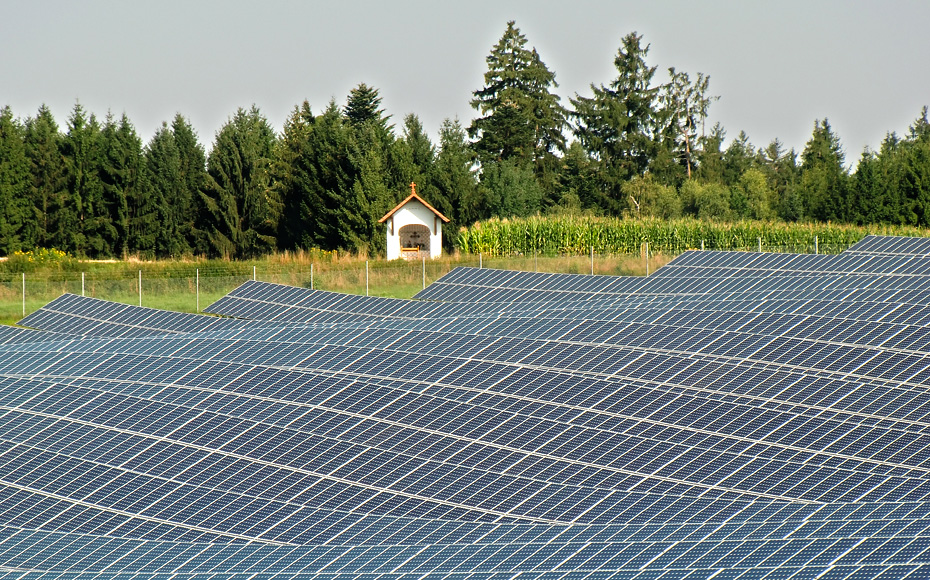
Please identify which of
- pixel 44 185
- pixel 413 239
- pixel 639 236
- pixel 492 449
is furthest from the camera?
pixel 44 185

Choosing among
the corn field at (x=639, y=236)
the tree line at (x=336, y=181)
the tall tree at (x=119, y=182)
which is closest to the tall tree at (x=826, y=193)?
the tree line at (x=336, y=181)

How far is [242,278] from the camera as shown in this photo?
165 ft

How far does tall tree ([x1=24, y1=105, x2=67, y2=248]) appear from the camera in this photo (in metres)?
77.2

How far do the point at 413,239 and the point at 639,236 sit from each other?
49.6ft

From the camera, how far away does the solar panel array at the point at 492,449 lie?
13.4m

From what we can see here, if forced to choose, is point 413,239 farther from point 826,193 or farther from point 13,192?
point 826,193

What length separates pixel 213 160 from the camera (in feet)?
263

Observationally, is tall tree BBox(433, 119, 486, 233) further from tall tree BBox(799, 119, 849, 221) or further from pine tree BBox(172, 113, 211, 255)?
tall tree BBox(799, 119, 849, 221)

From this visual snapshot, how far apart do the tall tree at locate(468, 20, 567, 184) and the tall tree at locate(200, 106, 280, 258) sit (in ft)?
82.2

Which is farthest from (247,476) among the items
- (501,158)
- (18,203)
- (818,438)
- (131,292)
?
(501,158)

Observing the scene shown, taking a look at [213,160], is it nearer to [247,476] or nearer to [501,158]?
[501,158]

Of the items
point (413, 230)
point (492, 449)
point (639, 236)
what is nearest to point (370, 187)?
point (413, 230)

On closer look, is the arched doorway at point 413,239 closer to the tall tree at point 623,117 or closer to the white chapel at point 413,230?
the white chapel at point 413,230

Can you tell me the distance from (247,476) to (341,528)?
265 cm
